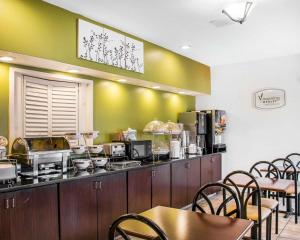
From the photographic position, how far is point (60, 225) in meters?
2.77

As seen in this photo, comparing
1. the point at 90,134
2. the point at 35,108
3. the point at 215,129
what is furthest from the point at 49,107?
the point at 215,129

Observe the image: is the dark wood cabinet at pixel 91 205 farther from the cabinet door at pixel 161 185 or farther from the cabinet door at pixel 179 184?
the cabinet door at pixel 179 184

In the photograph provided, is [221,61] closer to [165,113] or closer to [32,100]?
[165,113]

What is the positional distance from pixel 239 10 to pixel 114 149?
2.20 metres

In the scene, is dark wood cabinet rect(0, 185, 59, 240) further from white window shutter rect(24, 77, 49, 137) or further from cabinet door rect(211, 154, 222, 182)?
cabinet door rect(211, 154, 222, 182)

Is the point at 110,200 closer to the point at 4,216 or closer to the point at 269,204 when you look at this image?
→ the point at 4,216

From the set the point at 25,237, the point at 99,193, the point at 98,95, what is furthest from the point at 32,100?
the point at 25,237

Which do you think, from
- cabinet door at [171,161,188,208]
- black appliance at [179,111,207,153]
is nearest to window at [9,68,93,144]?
cabinet door at [171,161,188,208]

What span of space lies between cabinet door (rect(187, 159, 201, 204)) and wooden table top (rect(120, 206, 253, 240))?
2.58m

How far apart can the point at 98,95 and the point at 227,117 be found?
122 inches

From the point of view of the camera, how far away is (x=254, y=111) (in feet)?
19.2

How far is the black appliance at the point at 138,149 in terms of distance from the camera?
4.06m

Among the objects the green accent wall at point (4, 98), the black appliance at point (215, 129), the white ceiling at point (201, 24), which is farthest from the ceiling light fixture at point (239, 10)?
the black appliance at point (215, 129)

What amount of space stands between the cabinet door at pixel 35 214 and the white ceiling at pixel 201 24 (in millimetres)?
1903
